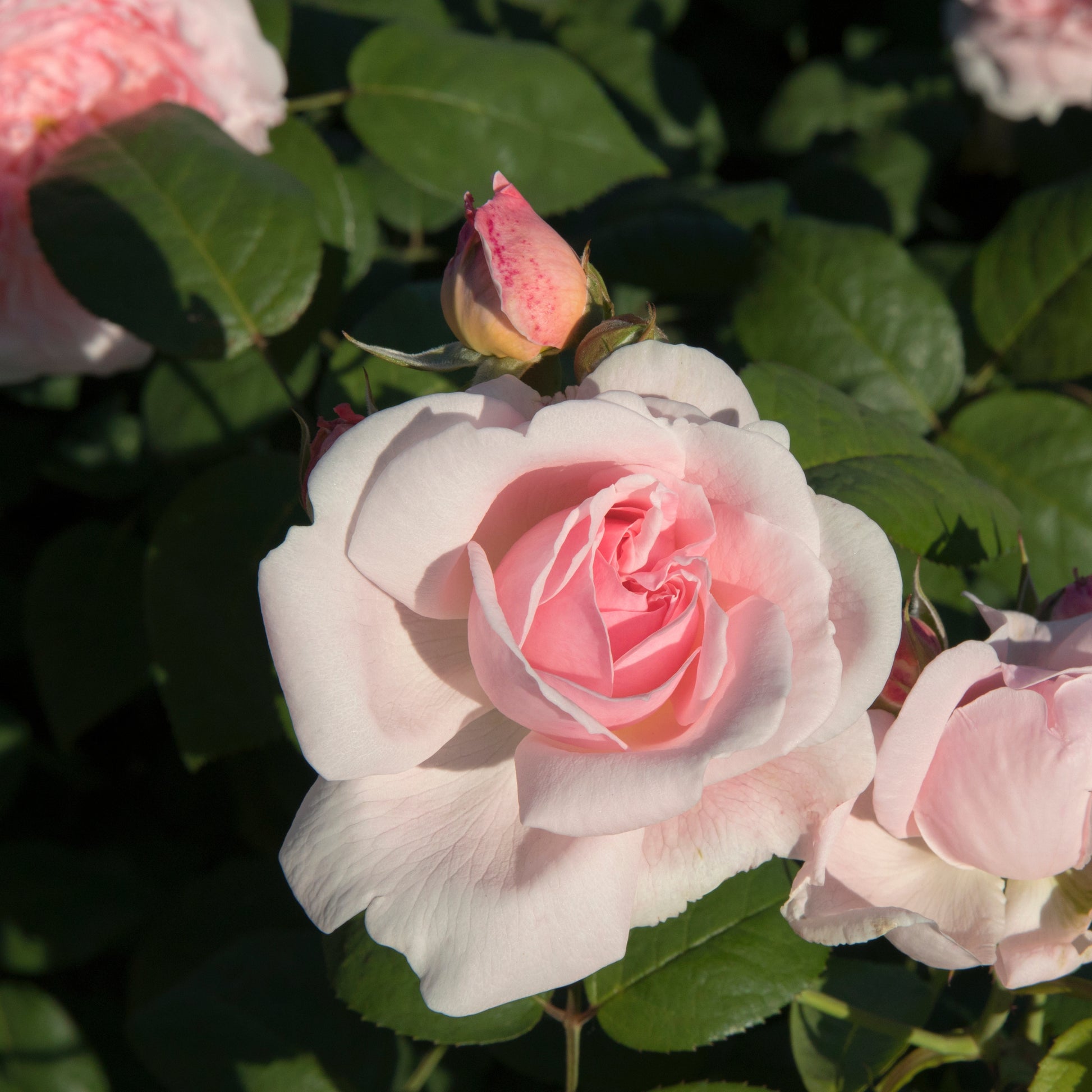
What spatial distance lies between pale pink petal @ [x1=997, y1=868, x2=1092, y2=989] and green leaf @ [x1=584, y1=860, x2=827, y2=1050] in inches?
7.7

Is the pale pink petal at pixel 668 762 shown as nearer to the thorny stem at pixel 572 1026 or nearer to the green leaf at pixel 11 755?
the thorny stem at pixel 572 1026

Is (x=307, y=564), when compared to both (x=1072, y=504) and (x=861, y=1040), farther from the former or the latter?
(x=1072, y=504)

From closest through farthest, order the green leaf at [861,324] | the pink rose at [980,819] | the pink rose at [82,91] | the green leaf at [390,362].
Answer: the pink rose at [980,819]
the green leaf at [390,362]
the pink rose at [82,91]
the green leaf at [861,324]

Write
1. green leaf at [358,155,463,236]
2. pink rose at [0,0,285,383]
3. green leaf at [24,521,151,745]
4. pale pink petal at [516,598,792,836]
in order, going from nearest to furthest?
pale pink petal at [516,598,792,836], pink rose at [0,0,285,383], green leaf at [24,521,151,745], green leaf at [358,155,463,236]

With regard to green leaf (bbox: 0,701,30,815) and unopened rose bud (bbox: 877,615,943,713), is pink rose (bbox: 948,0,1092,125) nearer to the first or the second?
unopened rose bud (bbox: 877,615,943,713)

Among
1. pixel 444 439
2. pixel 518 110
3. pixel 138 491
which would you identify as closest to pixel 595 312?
pixel 444 439

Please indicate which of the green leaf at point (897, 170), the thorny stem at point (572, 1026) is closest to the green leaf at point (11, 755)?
the thorny stem at point (572, 1026)

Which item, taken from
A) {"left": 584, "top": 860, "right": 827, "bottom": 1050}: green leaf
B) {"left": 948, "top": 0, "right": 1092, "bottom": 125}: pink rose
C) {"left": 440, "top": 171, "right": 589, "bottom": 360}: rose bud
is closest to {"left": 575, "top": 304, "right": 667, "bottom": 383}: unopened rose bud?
{"left": 440, "top": 171, "right": 589, "bottom": 360}: rose bud

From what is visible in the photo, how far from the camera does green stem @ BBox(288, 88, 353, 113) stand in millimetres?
1569

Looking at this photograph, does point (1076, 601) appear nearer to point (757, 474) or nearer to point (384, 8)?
point (757, 474)

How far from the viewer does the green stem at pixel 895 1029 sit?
0.92m

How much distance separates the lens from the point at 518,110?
1.53m

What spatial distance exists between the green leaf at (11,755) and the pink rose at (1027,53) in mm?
2141

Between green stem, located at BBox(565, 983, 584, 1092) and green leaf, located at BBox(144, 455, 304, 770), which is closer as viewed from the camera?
green stem, located at BBox(565, 983, 584, 1092)
